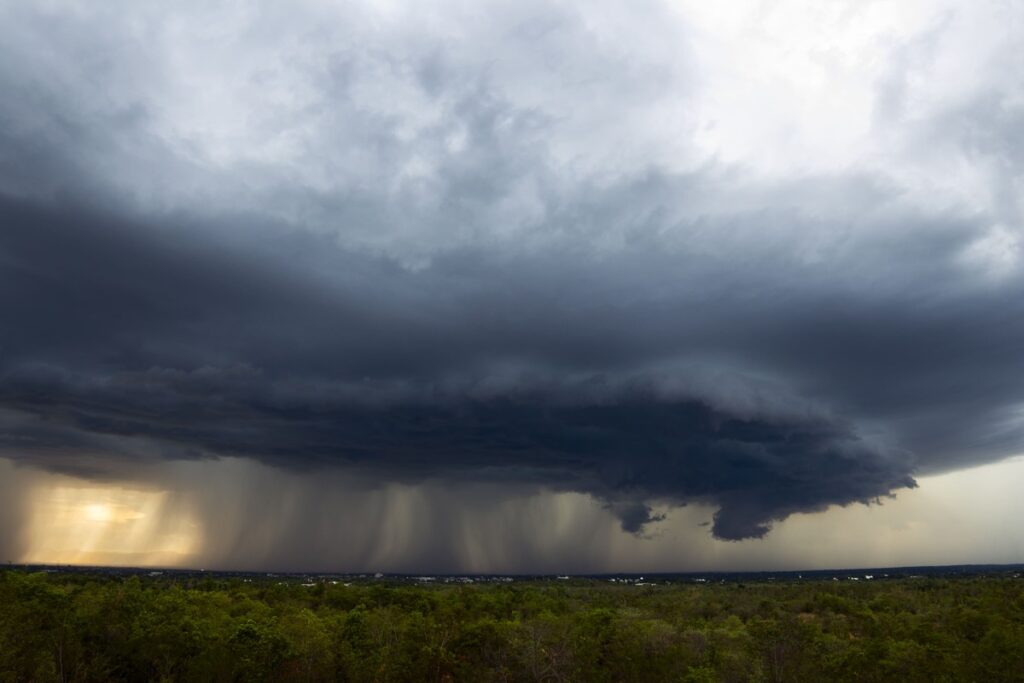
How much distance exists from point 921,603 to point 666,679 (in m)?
105

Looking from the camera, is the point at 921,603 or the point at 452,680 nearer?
the point at 452,680

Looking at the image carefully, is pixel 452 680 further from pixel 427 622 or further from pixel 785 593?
pixel 785 593

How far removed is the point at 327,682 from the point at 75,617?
2853 centimetres

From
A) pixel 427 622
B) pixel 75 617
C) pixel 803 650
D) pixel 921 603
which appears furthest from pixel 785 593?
pixel 75 617

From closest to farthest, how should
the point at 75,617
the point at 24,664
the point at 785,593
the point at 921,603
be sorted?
1. the point at 24,664
2. the point at 75,617
3. the point at 921,603
4. the point at 785,593

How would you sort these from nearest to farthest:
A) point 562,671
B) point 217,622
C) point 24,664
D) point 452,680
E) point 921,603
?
point 24,664 → point 562,671 → point 452,680 → point 217,622 → point 921,603

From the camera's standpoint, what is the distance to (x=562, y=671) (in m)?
64.1

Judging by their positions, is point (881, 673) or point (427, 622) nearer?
point (881, 673)

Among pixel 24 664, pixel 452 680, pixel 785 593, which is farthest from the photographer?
pixel 785 593

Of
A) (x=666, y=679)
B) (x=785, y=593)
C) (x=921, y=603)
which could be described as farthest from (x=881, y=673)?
Answer: (x=785, y=593)

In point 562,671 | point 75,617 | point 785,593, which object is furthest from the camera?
point 785,593

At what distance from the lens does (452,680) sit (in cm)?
6856

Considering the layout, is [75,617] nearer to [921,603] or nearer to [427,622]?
[427,622]

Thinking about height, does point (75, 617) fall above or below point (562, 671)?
above
